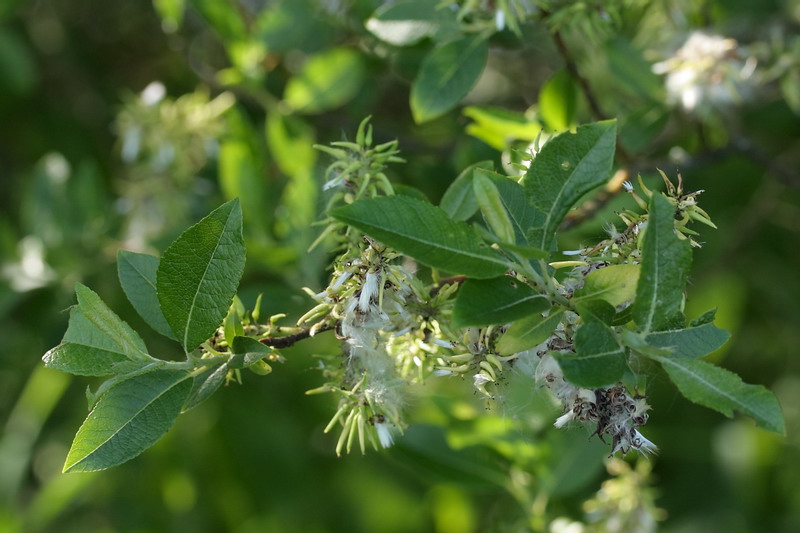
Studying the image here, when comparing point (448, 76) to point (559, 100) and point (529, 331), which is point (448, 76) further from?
point (529, 331)

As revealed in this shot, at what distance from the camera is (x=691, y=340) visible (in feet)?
2.63

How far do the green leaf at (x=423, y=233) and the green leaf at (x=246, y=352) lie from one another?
6.9 inches

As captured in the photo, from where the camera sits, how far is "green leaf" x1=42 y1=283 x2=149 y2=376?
0.86 meters

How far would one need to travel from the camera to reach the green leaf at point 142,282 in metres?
0.97

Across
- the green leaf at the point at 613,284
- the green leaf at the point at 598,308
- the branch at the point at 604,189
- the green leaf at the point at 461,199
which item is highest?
the green leaf at the point at 613,284

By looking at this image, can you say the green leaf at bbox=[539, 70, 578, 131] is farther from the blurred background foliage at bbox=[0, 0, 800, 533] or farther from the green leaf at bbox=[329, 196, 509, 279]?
the green leaf at bbox=[329, 196, 509, 279]

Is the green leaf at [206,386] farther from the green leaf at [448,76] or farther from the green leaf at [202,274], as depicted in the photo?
the green leaf at [448,76]

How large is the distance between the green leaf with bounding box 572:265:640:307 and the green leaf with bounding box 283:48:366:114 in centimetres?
109

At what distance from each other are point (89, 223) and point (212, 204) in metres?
0.39

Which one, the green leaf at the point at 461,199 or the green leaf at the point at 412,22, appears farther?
the green leaf at the point at 412,22

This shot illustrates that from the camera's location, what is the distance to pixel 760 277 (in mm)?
2688

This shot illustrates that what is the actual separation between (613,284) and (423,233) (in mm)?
190

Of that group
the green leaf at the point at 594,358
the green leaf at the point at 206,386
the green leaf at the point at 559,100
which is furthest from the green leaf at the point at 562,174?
the green leaf at the point at 559,100

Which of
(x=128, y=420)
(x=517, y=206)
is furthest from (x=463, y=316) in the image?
(x=128, y=420)
